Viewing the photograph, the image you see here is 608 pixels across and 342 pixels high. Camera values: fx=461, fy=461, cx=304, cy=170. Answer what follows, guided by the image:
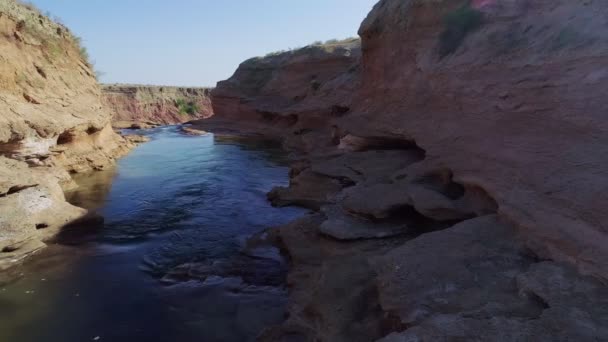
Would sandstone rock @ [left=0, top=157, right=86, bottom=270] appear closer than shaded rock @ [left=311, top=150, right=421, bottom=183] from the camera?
Yes

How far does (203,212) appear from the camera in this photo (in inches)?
360

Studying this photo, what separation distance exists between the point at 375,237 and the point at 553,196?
213cm

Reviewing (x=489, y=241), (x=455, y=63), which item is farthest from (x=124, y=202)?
(x=489, y=241)

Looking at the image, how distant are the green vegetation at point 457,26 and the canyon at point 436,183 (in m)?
0.03

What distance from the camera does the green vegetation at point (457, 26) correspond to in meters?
7.46

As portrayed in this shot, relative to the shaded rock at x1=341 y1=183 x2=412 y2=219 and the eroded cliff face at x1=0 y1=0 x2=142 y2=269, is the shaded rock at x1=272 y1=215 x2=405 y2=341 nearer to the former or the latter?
the shaded rock at x1=341 y1=183 x2=412 y2=219

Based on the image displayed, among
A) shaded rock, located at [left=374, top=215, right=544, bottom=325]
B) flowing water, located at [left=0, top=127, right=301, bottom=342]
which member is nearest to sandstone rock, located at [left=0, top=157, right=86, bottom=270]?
flowing water, located at [left=0, top=127, right=301, bottom=342]

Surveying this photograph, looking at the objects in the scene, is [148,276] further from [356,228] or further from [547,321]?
[547,321]

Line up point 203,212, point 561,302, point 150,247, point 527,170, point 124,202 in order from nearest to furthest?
point 561,302 < point 527,170 < point 150,247 < point 203,212 < point 124,202

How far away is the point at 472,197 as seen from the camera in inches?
192

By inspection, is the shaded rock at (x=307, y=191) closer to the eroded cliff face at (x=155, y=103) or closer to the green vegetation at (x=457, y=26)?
the green vegetation at (x=457, y=26)

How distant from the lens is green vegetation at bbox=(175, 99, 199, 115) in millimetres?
52081

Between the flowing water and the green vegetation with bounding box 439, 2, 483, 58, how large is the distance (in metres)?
4.09

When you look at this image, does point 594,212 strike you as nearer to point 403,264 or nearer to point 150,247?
point 403,264
